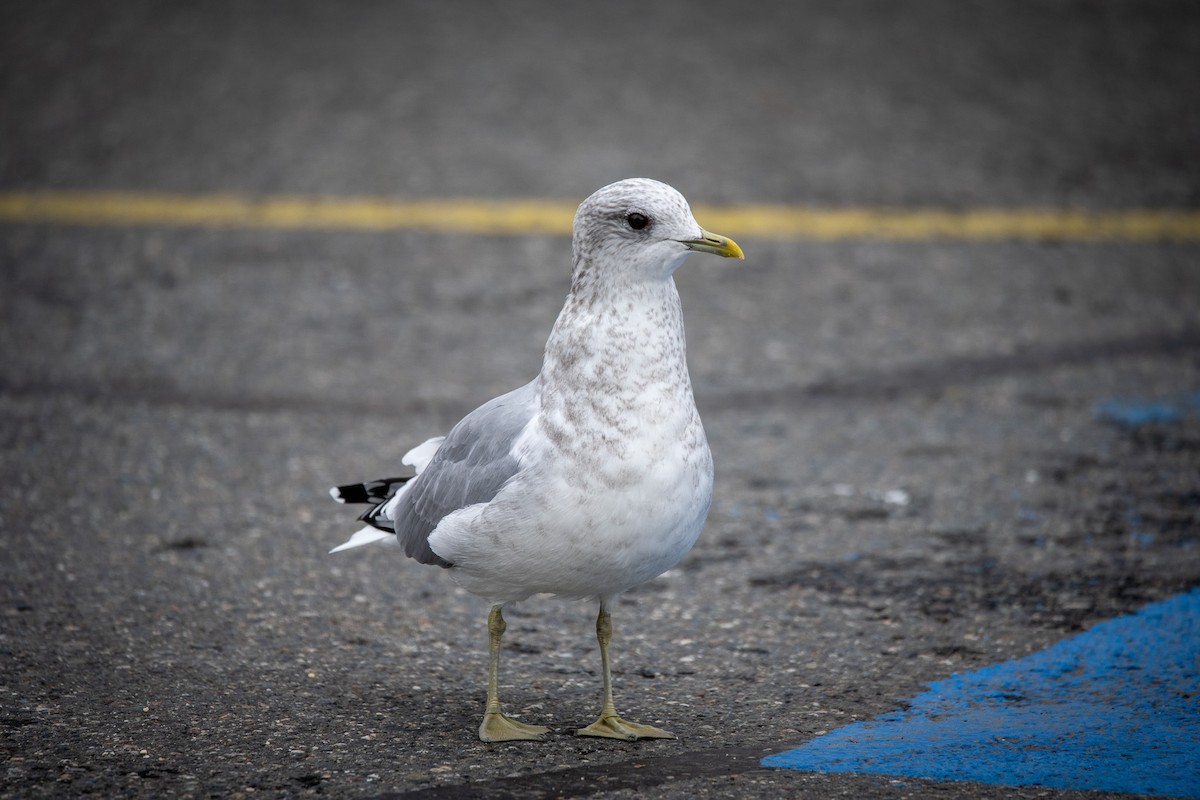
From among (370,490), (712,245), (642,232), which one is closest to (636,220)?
(642,232)

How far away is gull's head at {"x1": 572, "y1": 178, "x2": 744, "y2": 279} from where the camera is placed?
3.38 m

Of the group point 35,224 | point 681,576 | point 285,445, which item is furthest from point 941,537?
point 35,224

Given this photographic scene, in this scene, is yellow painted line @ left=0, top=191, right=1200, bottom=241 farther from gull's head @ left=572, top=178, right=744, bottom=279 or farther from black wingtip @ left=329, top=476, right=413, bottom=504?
gull's head @ left=572, top=178, right=744, bottom=279

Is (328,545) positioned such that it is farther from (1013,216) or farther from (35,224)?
(1013,216)

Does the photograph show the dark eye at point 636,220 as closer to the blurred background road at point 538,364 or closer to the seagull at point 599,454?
the seagull at point 599,454

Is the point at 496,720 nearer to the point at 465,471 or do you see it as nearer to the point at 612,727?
the point at 612,727

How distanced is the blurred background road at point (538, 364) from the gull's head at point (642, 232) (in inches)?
48.1

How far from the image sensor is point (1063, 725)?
11.7 feet

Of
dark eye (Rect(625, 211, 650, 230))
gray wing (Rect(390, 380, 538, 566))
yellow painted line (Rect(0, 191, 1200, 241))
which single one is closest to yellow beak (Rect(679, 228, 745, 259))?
dark eye (Rect(625, 211, 650, 230))

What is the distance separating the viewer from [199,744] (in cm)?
345

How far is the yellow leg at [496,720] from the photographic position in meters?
3.49

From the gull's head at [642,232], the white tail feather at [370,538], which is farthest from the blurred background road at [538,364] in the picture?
the gull's head at [642,232]

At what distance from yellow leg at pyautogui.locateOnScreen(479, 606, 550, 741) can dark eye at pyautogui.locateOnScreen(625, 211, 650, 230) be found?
106 cm

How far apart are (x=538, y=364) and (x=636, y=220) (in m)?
2.96
